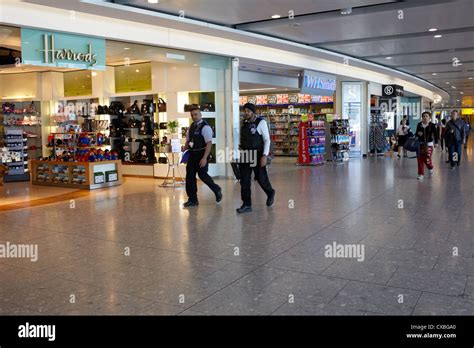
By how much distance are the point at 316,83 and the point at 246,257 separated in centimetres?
1150

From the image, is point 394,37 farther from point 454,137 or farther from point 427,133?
point 454,137

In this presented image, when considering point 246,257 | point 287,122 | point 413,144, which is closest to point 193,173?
point 246,257

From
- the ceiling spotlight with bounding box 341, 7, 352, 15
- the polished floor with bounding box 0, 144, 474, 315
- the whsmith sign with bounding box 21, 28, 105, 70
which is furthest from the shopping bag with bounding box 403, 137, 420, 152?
the whsmith sign with bounding box 21, 28, 105, 70

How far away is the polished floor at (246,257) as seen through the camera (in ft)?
11.9

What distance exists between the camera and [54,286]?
13.4ft

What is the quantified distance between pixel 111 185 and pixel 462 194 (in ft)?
24.8

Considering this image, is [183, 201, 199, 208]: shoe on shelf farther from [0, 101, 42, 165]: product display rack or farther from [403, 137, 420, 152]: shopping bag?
[0, 101, 42, 165]: product display rack

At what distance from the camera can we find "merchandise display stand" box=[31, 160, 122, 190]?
421 inches

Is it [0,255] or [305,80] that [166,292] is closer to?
[0,255]

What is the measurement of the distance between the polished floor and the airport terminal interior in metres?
0.03

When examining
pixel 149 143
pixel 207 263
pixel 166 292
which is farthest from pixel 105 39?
pixel 166 292

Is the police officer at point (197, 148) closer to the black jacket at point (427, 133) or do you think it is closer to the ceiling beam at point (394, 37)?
the black jacket at point (427, 133)

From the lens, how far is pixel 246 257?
15.9 ft

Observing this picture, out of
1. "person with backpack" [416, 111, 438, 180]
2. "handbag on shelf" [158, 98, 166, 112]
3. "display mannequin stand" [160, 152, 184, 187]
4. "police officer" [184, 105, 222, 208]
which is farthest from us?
"handbag on shelf" [158, 98, 166, 112]
